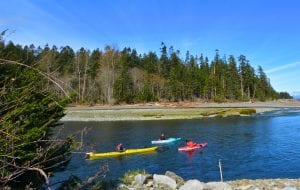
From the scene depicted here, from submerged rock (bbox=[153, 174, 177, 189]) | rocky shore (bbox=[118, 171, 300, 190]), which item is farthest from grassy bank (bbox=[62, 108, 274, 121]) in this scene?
submerged rock (bbox=[153, 174, 177, 189])

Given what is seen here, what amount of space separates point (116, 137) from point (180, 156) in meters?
15.3

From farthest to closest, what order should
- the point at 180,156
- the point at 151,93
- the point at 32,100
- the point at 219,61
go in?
the point at 219,61 → the point at 151,93 → the point at 180,156 → the point at 32,100

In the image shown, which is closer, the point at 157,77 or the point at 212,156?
the point at 212,156

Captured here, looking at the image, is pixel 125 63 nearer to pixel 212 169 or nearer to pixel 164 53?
pixel 164 53

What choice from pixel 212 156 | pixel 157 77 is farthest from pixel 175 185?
pixel 157 77

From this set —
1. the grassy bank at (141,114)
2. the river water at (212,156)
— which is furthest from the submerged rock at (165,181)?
the grassy bank at (141,114)

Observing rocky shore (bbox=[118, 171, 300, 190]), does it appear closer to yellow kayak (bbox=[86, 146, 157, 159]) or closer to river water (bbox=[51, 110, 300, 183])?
river water (bbox=[51, 110, 300, 183])

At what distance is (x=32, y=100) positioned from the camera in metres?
12.7

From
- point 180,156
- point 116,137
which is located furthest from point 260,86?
point 180,156

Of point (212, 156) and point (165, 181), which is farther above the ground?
point (165, 181)

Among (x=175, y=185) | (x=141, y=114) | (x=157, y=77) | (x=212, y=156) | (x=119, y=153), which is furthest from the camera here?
(x=157, y=77)

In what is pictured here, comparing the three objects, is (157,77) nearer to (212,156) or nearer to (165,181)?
(212,156)

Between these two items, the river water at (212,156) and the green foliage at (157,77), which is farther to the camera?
the green foliage at (157,77)

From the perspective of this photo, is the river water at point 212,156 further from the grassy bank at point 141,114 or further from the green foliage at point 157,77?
the green foliage at point 157,77
